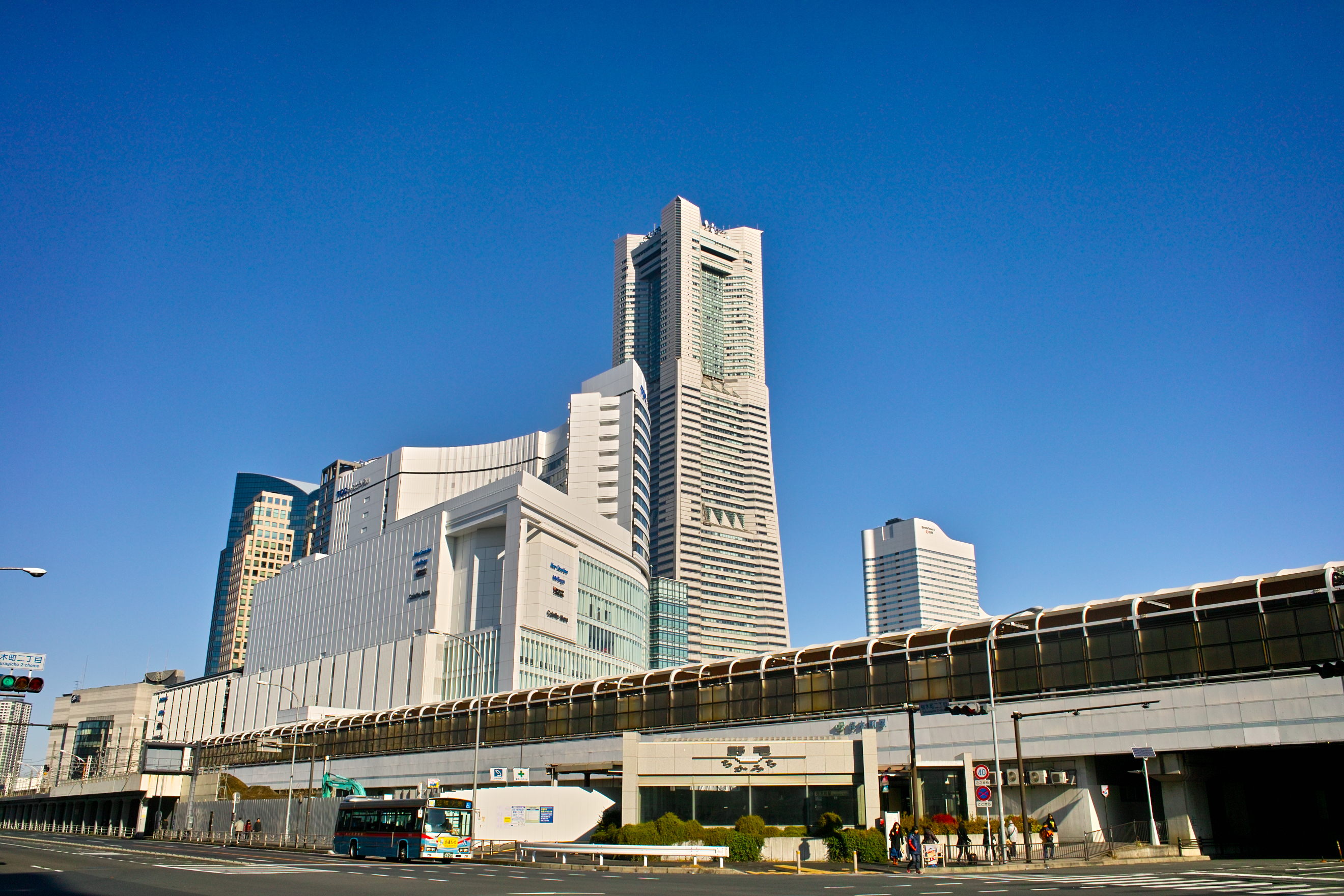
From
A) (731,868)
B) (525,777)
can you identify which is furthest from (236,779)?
(731,868)

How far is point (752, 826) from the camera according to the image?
151ft

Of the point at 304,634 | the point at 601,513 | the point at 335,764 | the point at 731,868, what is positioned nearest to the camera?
the point at 731,868

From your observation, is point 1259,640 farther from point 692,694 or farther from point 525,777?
point 525,777

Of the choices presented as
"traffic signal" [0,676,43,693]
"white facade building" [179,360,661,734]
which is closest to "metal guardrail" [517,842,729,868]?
"traffic signal" [0,676,43,693]

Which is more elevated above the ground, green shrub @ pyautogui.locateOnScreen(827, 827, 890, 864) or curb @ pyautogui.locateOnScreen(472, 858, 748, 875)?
green shrub @ pyautogui.locateOnScreen(827, 827, 890, 864)

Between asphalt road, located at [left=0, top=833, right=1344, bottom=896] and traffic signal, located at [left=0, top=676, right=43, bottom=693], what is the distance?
18.7 ft

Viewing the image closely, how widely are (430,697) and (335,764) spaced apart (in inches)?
879

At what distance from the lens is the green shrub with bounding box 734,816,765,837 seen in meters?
45.9

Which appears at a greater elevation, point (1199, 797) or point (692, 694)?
point (692, 694)

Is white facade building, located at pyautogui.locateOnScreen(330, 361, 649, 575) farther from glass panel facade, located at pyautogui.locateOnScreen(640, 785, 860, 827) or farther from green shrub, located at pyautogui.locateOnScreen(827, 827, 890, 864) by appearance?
green shrub, located at pyautogui.locateOnScreen(827, 827, 890, 864)

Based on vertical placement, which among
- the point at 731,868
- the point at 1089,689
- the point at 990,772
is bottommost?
the point at 731,868

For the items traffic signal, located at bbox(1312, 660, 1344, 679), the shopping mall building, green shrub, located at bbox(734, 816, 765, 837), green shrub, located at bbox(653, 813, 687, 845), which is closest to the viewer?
traffic signal, located at bbox(1312, 660, 1344, 679)

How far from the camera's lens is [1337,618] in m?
45.5

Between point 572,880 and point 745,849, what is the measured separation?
14.3 meters
